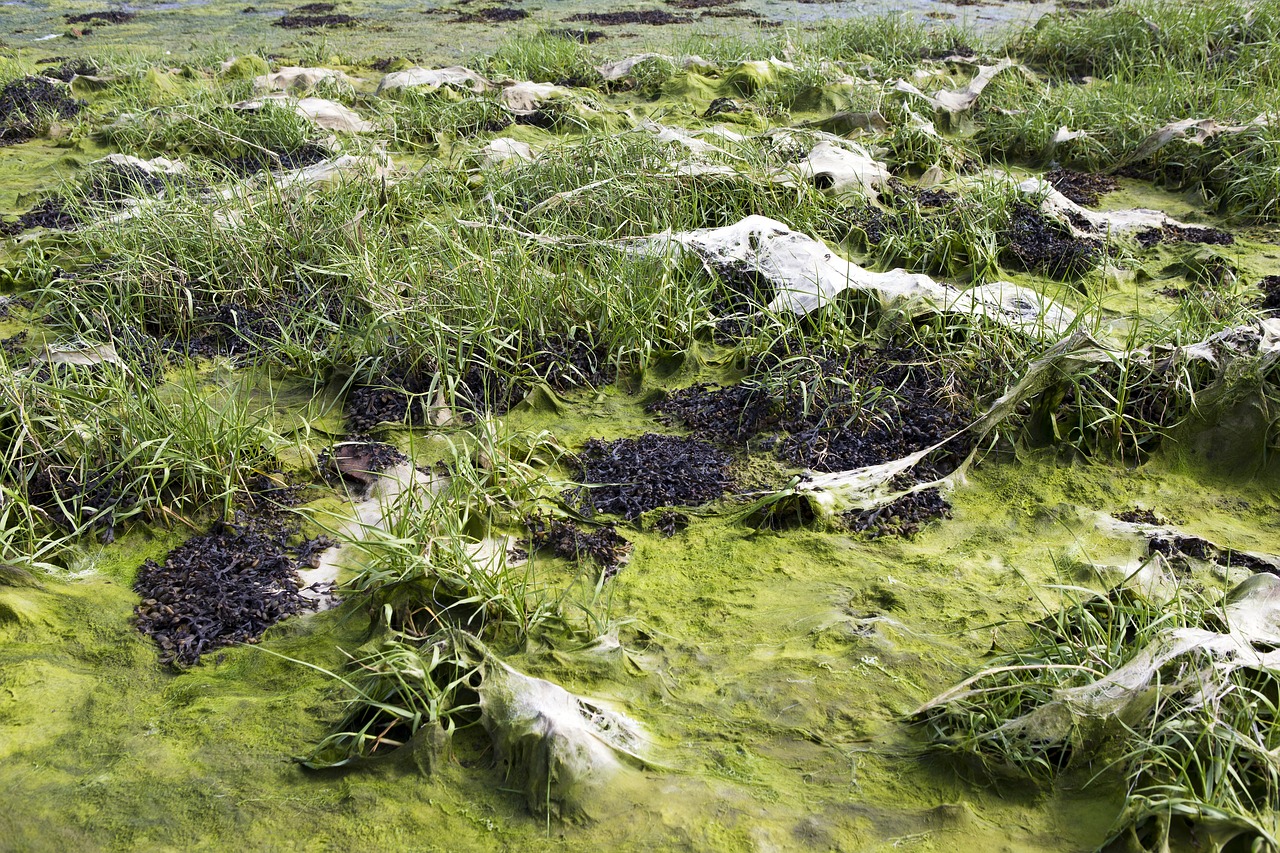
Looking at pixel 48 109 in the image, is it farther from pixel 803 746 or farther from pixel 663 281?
pixel 803 746

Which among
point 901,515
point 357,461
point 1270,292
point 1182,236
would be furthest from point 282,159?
point 1270,292

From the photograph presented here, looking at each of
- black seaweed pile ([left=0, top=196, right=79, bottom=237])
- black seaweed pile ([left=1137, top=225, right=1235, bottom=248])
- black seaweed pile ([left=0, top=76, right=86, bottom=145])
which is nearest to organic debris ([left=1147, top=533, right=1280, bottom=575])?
black seaweed pile ([left=1137, top=225, right=1235, bottom=248])

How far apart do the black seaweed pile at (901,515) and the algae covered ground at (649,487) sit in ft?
0.07

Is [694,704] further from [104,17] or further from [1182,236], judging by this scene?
[104,17]

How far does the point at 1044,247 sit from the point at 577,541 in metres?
2.51

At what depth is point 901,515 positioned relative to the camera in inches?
102

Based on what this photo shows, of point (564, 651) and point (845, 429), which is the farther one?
point (845, 429)

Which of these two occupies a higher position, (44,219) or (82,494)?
(44,219)

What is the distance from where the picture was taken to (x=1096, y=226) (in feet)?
13.6

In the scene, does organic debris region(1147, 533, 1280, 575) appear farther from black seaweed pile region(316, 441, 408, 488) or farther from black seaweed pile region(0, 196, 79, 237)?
black seaweed pile region(0, 196, 79, 237)

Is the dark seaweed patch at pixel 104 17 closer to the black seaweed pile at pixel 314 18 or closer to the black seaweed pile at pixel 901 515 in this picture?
the black seaweed pile at pixel 314 18

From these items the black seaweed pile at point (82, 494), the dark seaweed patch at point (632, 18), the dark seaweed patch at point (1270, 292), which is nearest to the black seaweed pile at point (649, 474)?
the black seaweed pile at point (82, 494)

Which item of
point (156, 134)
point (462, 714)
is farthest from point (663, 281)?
point (156, 134)

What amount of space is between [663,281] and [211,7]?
7852 millimetres
